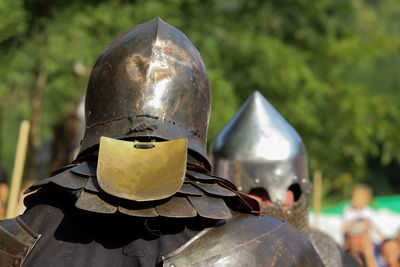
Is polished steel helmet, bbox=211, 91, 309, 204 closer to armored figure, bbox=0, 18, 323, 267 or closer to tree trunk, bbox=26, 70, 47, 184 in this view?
armored figure, bbox=0, 18, 323, 267

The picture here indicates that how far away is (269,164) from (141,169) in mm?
2336

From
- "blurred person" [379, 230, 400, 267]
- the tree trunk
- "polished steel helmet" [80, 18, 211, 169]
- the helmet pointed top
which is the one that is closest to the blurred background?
the tree trunk

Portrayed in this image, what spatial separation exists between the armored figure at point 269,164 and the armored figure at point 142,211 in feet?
6.30

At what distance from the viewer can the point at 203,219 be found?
6.05ft

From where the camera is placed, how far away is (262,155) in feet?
13.4

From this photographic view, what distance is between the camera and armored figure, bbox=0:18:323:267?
172cm

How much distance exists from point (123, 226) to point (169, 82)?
55cm

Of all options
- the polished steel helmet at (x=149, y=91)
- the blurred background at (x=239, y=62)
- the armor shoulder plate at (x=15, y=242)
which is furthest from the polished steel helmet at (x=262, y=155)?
the blurred background at (x=239, y=62)

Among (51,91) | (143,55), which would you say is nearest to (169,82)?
(143,55)

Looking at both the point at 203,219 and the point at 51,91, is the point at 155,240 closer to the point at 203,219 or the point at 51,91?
the point at 203,219

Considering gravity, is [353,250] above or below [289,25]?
below

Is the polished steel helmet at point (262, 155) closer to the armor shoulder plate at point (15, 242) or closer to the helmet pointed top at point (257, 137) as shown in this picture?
the helmet pointed top at point (257, 137)

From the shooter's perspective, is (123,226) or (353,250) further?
(353,250)

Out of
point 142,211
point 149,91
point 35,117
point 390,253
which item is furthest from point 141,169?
point 35,117
